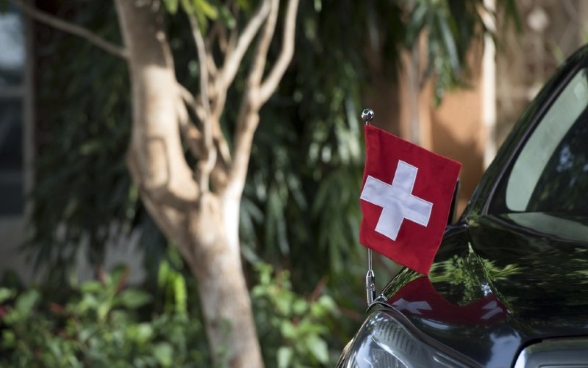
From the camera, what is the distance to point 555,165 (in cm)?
318

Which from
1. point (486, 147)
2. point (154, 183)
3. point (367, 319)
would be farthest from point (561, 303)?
point (486, 147)

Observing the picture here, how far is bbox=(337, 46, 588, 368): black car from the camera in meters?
2.21

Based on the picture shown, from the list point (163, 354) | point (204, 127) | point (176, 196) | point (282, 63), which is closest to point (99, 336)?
point (163, 354)

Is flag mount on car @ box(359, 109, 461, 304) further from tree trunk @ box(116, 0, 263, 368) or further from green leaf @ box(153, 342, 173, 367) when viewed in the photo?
green leaf @ box(153, 342, 173, 367)

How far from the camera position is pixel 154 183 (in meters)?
4.32

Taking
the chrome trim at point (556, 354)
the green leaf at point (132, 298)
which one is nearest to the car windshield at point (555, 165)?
the chrome trim at point (556, 354)

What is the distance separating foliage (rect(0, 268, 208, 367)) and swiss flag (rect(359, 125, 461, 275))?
2.29 m

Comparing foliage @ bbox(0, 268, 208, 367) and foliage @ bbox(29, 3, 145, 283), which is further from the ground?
foliage @ bbox(29, 3, 145, 283)

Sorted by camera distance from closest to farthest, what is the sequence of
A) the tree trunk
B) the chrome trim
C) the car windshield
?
1. the chrome trim
2. the car windshield
3. the tree trunk

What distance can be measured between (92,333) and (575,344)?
3243mm

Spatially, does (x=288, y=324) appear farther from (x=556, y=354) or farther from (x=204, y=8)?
(x=556, y=354)

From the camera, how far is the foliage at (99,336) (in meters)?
4.90

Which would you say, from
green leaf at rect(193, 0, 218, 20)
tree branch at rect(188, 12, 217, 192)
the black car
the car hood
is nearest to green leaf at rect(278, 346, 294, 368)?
tree branch at rect(188, 12, 217, 192)

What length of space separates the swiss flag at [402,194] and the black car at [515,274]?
0.30 feet
